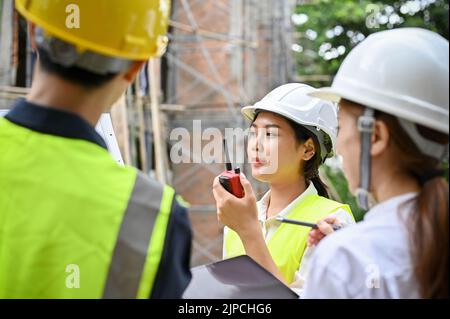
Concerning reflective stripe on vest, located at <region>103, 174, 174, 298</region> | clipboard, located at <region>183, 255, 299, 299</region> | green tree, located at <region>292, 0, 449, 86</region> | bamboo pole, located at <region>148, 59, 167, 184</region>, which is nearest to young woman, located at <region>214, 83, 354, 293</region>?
clipboard, located at <region>183, 255, 299, 299</region>

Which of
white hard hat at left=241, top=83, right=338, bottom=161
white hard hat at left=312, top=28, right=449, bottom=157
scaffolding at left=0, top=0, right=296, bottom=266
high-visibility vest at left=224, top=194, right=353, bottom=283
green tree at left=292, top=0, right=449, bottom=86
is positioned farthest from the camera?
green tree at left=292, top=0, right=449, bottom=86

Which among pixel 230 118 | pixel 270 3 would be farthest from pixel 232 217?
pixel 270 3

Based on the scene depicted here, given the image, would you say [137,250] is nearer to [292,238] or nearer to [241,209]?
[241,209]

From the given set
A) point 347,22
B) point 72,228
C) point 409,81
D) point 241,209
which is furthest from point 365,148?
point 347,22

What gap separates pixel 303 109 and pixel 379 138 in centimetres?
108

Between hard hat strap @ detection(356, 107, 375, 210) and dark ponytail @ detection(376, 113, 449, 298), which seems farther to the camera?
hard hat strap @ detection(356, 107, 375, 210)

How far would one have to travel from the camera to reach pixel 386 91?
4.59 ft

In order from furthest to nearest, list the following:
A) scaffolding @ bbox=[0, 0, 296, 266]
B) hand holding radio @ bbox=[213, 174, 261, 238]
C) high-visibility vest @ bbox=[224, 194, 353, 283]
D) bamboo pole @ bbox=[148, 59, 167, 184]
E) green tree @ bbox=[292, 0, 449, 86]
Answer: green tree @ bbox=[292, 0, 449, 86]
scaffolding @ bbox=[0, 0, 296, 266]
bamboo pole @ bbox=[148, 59, 167, 184]
high-visibility vest @ bbox=[224, 194, 353, 283]
hand holding radio @ bbox=[213, 174, 261, 238]

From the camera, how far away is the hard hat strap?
4.63ft

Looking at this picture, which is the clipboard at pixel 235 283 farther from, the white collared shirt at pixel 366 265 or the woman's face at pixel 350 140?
the woman's face at pixel 350 140

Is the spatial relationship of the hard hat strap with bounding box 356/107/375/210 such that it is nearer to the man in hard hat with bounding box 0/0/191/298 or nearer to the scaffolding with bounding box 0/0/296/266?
the man in hard hat with bounding box 0/0/191/298

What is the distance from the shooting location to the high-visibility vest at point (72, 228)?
1214 millimetres

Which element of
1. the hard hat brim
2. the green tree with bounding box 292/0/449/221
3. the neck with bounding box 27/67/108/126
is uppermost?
the green tree with bounding box 292/0/449/221
